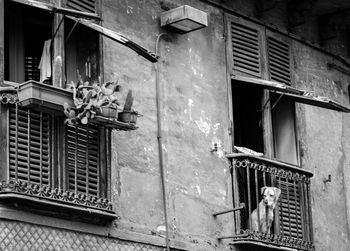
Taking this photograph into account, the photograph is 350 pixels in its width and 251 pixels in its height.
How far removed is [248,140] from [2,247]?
5937mm

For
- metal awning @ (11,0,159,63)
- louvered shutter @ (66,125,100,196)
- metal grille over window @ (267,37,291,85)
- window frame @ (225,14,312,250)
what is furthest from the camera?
metal grille over window @ (267,37,291,85)

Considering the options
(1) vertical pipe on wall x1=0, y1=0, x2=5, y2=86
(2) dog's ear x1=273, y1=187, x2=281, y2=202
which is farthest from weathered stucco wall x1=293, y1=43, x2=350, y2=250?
(1) vertical pipe on wall x1=0, y1=0, x2=5, y2=86

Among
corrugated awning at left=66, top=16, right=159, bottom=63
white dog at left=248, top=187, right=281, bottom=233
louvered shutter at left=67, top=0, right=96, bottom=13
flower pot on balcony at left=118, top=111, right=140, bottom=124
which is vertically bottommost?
white dog at left=248, top=187, right=281, bottom=233

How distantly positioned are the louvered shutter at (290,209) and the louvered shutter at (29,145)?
453cm

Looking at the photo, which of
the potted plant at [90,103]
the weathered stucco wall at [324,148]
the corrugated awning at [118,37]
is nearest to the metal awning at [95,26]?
the corrugated awning at [118,37]

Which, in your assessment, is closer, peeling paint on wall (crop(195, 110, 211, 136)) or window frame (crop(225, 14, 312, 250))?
peeling paint on wall (crop(195, 110, 211, 136))

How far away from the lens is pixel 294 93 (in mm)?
18016

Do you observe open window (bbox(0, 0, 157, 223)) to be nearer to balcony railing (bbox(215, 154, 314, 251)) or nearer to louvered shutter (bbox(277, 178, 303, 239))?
balcony railing (bbox(215, 154, 314, 251))

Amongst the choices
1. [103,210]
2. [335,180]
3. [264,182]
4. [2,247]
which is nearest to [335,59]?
[335,180]

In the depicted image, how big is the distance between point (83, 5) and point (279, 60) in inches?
170

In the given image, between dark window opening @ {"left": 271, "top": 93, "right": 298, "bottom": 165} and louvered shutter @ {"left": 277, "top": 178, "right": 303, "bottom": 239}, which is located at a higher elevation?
dark window opening @ {"left": 271, "top": 93, "right": 298, "bottom": 165}

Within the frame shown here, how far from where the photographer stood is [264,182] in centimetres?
1731

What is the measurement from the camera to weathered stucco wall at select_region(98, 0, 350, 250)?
15.8m

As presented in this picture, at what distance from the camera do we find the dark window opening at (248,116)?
18391 mm
